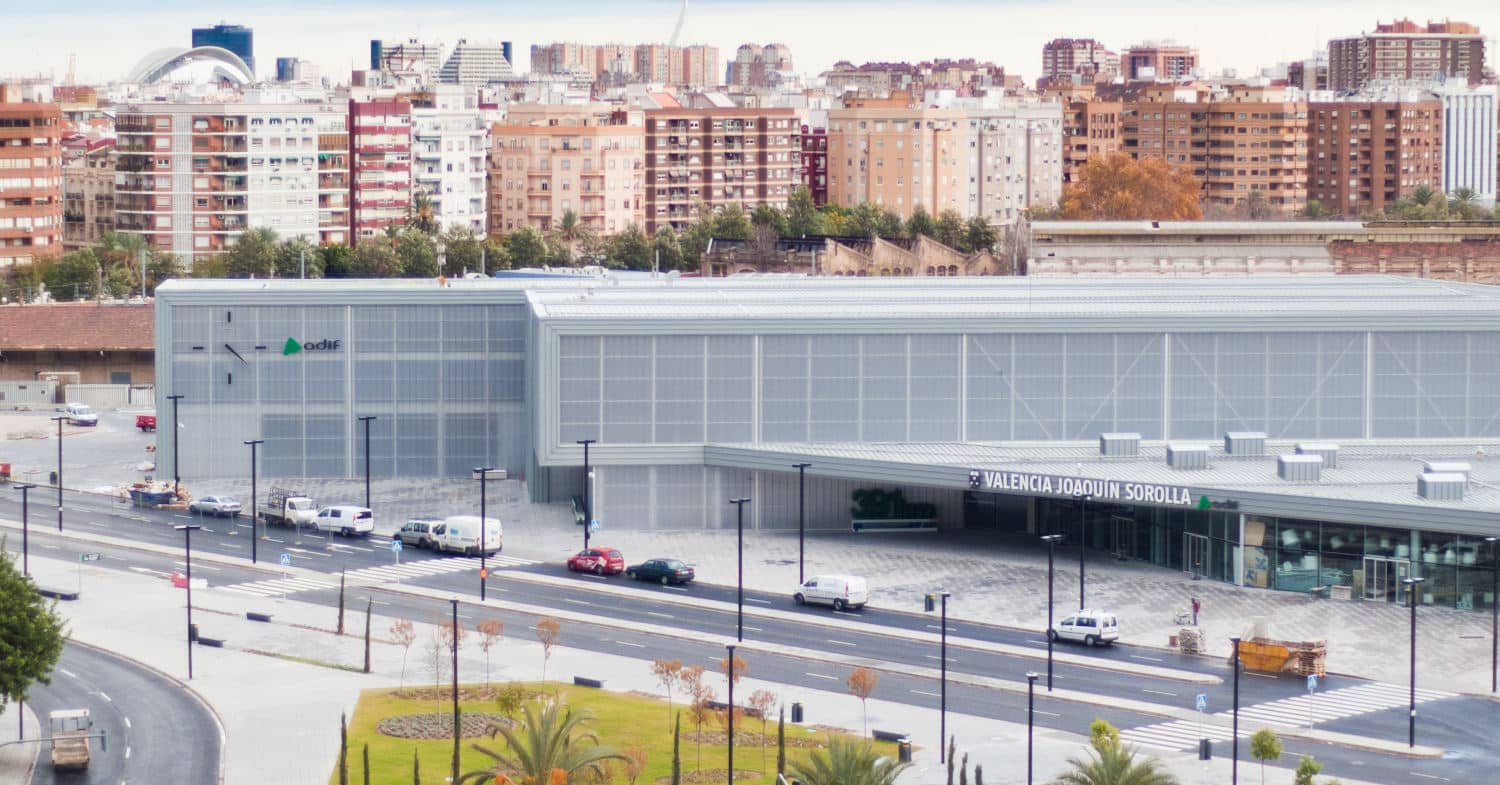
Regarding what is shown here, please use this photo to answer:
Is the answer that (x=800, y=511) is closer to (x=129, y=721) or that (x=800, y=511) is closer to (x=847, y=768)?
(x=129, y=721)

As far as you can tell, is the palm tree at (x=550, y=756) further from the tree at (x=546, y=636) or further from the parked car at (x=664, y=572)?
the parked car at (x=664, y=572)

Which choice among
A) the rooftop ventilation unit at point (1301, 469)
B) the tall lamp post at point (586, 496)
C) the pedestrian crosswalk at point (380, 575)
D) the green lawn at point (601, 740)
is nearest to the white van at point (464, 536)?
the pedestrian crosswalk at point (380, 575)

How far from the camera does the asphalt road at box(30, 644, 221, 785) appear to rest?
236ft

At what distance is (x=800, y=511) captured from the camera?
102188 mm

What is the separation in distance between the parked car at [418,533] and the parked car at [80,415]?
136ft

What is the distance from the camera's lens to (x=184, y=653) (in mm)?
86875

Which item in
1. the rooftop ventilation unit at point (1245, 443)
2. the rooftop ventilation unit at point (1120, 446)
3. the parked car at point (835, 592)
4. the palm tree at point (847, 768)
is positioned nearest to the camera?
the palm tree at point (847, 768)

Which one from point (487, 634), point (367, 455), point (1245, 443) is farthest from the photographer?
point (367, 455)

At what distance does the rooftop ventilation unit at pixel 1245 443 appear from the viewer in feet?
344

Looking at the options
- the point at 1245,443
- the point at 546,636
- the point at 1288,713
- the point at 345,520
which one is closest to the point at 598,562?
the point at 345,520

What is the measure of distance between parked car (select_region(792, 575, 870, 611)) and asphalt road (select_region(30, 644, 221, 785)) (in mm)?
23499

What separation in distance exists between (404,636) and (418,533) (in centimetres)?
1925

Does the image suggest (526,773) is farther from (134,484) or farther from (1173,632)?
(134,484)

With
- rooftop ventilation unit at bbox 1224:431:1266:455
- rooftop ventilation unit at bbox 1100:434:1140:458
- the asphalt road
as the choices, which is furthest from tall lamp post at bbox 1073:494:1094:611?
the asphalt road
